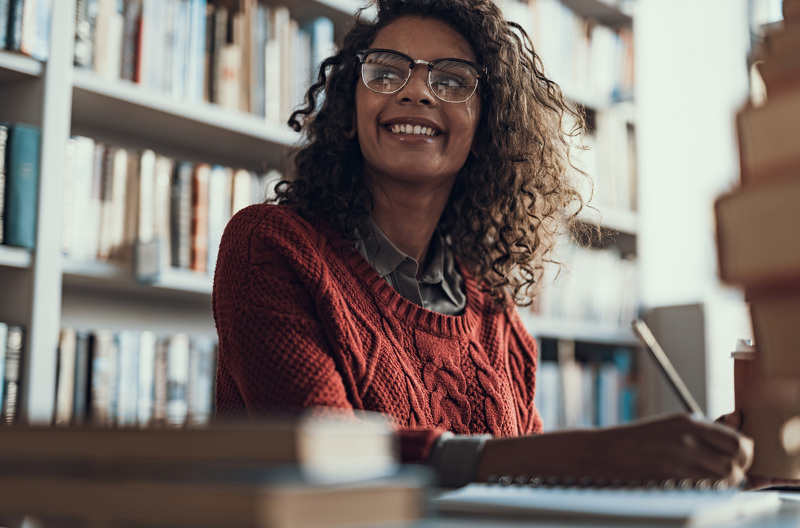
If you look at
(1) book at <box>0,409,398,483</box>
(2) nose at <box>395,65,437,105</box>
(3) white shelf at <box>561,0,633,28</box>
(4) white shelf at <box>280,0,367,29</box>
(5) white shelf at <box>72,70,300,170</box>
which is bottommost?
(1) book at <box>0,409,398,483</box>

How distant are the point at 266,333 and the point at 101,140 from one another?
103cm

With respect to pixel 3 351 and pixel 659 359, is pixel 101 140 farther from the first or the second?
pixel 659 359

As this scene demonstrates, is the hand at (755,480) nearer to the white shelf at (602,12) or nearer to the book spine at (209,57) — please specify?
the book spine at (209,57)

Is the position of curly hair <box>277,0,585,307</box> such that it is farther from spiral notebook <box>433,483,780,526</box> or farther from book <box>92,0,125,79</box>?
spiral notebook <box>433,483,780,526</box>

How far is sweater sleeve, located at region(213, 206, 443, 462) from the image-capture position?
0.96m

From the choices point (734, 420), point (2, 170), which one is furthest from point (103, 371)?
point (734, 420)

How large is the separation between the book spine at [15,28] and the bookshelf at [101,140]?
2 centimetres

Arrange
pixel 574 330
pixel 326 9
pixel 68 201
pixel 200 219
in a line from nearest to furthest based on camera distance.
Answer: pixel 68 201
pixel 200 219
pixel 326 9
pixel 574 330

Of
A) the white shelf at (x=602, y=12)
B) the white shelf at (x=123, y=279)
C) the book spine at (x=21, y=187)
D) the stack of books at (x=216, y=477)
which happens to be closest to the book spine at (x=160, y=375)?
the white shelf at (x=123, y=279)

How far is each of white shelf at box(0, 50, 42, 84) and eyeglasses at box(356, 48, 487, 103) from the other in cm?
58

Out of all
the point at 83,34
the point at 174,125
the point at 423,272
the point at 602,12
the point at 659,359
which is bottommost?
the point at 659,359

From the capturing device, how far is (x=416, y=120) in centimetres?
135

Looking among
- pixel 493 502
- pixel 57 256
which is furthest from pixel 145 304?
pixel 493 502

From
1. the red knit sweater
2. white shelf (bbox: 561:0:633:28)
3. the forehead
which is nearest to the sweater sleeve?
the red knit sweater
